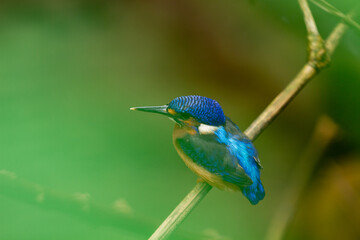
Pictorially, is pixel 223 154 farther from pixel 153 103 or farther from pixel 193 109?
pixel 153 103

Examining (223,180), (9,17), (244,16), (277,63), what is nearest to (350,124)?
(277,63)

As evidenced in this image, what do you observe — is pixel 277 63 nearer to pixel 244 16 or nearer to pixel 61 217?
pixel 244 16

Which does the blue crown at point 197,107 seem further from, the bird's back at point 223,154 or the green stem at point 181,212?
the green stem at point 181,212

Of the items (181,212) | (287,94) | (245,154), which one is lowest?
(181,212)

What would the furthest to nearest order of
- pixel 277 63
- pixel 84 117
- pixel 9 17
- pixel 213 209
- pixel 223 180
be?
pixel 277 63
pixel 9 17
pixel 213 209
pixel 223 180
pixel 84 117

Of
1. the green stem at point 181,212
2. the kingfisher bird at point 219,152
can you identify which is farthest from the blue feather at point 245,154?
the green stem at point 181,212

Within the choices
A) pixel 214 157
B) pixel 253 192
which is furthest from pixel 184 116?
pixel 253 192
